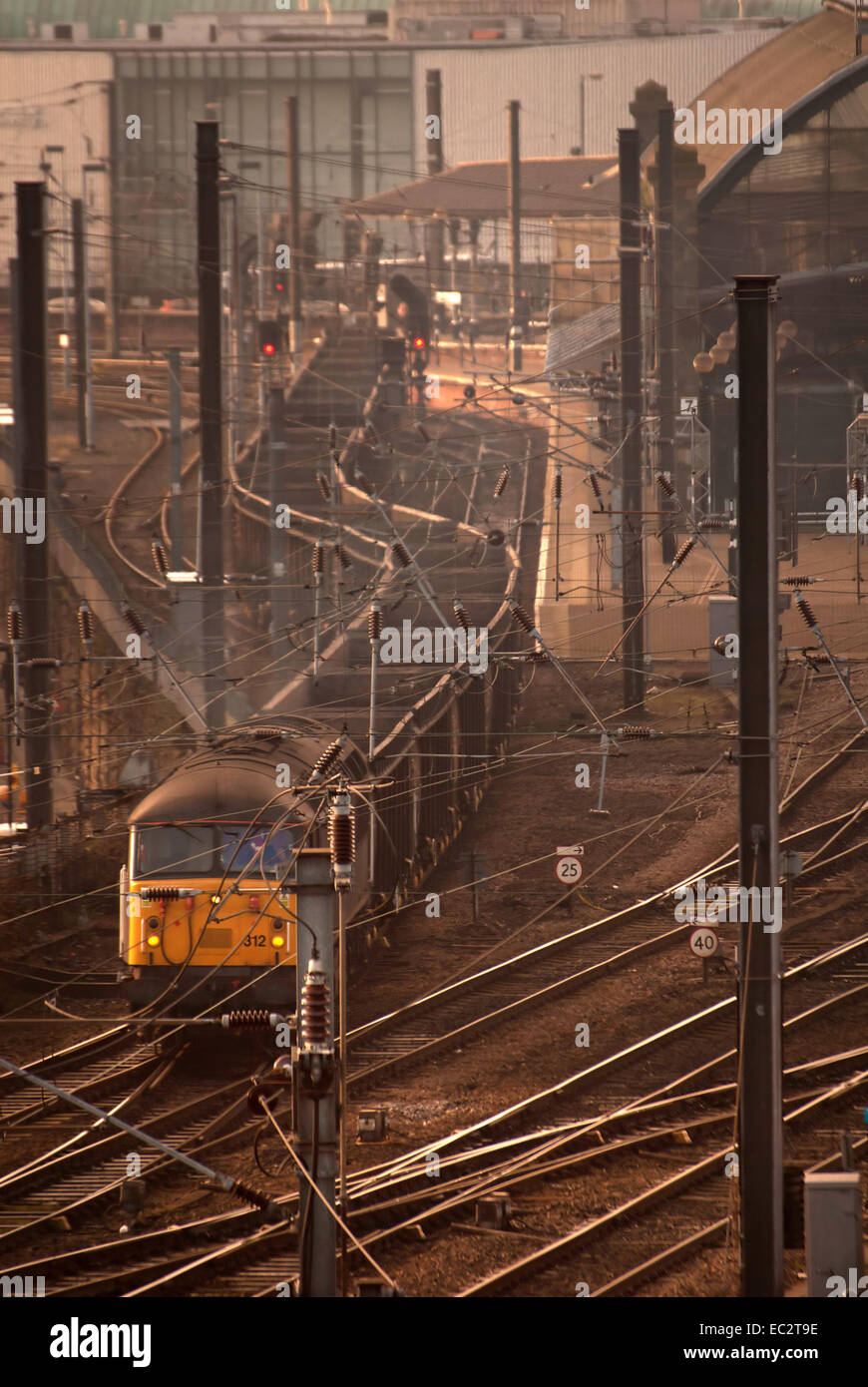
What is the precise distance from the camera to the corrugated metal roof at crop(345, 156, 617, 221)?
62750mm

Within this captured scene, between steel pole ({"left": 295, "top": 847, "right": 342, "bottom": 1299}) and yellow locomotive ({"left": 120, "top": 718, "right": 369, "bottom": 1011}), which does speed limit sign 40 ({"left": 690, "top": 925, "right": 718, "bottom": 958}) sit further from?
steel pole ({"left": 295, "top": 847, "right": 342, "bottom": 1299})

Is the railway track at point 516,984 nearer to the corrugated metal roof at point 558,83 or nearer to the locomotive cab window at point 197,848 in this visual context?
the locomotive cab window at point 197,848

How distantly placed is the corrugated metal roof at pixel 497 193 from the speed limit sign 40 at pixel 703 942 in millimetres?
47150

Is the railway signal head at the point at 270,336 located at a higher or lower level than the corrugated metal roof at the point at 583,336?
lower

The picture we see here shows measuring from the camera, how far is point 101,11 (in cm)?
7675

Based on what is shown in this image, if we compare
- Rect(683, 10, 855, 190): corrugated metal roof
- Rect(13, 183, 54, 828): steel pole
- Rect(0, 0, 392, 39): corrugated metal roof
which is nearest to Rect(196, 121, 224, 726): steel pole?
Rect(13, 183, 54, 828): steel pole

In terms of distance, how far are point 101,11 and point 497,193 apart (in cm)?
2396

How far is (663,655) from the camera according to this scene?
1244 inches

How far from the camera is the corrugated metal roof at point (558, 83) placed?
6550 cm

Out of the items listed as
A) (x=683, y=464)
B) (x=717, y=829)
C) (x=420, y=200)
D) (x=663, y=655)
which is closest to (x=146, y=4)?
(x=420, y=200)

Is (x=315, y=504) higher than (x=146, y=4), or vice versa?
(x=146, y=4)

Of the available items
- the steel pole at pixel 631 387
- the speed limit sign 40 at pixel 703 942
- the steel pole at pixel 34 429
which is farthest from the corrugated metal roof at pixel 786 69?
the speed limit sign 40 at pixel 703 942

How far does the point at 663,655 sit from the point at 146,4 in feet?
189
